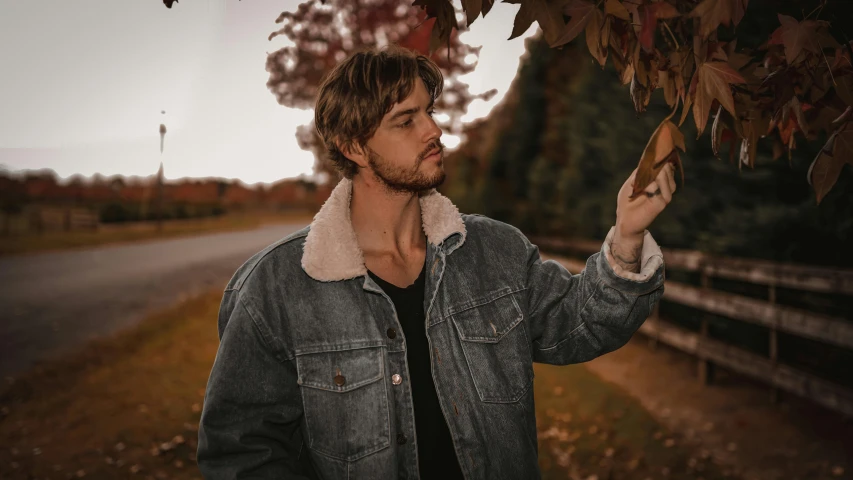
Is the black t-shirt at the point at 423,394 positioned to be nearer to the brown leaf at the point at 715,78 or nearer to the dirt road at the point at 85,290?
the brown leaf at the point at 715,78

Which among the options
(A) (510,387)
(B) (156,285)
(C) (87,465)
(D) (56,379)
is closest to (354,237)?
(A) (510,387)

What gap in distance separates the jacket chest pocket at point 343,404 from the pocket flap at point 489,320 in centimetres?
33

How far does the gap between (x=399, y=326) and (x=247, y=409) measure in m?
0.57

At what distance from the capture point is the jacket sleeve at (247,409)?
1.98m

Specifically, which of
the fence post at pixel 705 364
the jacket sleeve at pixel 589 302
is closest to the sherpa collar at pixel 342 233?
the jacket sleeve at pixel 589 302

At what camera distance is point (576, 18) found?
4.51ft

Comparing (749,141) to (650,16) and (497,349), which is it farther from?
(497,349)

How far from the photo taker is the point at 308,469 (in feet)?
7.19

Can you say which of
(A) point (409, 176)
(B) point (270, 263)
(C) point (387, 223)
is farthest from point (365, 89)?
(B) point (270, 263)

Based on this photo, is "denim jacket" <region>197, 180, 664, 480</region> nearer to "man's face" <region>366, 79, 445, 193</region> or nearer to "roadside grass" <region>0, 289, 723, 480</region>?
"man's face" <region>366, 79, 445, 193</region>

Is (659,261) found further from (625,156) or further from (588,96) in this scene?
(588,96)

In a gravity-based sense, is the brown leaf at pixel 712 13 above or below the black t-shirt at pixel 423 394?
above

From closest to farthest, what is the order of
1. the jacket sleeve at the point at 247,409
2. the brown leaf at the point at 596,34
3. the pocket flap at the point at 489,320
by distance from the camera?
the brown leaf at the point at 596,34 < the jacket sleeve at the point at 247,409 < the pocket flap at the point at 489,320

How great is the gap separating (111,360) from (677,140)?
25.5 feet
